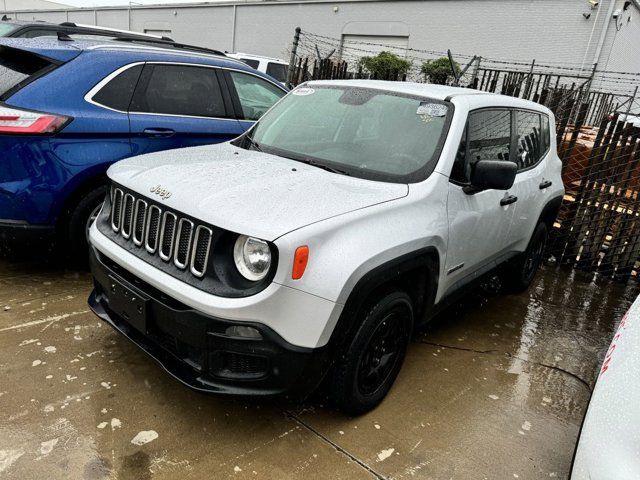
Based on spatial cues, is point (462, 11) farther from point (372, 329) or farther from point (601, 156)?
point (372, 329)

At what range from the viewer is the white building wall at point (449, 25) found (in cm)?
1628

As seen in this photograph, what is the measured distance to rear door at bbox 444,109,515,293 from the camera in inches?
118

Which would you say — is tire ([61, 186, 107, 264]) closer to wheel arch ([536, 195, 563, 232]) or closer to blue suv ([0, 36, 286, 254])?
blue suv ([0, 36, 286, 254])

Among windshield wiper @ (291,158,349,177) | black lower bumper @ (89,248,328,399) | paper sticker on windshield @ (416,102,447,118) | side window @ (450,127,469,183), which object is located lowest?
black lower bumper @ (89,248,328,399)

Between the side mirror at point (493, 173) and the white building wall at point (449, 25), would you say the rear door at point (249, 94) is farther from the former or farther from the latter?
the white building wall at point (449, 25)

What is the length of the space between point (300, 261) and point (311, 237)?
11cm

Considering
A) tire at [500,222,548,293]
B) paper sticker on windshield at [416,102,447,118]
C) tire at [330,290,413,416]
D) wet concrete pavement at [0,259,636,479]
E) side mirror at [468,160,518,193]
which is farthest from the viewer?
tire at [500,222,548,293]

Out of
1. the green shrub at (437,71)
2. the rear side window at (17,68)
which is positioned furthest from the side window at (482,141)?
the green shrub at (437,71)

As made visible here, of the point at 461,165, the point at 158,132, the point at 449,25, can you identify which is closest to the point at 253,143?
the point at 158,132

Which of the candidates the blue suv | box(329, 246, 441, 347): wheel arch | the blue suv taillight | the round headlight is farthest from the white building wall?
the round headlight

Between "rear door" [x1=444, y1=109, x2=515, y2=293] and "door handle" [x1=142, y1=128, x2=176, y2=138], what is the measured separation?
2.36 meters

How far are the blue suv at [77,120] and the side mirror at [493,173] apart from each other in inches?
97.3

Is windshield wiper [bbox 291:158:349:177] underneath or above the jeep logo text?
above

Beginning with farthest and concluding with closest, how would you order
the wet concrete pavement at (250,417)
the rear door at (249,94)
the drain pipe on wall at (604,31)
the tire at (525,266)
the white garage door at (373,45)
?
1. the white garage door at (373,45)
2. the drain pipe on wall at (604,31)
3. the rear door at (249,94)
4. the tire at (525,266)
5. the wet concrete pavement at (250,417)
